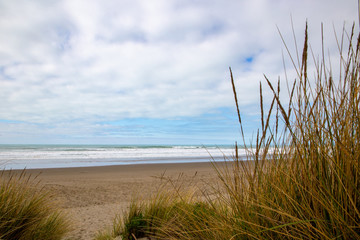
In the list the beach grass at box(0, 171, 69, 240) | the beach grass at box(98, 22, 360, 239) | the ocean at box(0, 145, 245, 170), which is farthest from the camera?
the ocean at box(0, 145, 245, 170)

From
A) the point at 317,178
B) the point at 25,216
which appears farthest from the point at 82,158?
the point at 317,178

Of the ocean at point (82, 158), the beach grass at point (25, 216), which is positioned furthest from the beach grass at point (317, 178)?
the ocean at point (82, 158)

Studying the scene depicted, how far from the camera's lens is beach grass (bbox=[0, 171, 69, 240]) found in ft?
8.55

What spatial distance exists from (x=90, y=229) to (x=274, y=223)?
3553 mm

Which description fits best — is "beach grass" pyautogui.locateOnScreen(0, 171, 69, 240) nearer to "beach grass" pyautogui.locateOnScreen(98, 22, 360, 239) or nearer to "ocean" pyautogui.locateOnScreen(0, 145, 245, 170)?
"beach grass" pyautogui.locateOnScreen(98, 22, 360, 239)

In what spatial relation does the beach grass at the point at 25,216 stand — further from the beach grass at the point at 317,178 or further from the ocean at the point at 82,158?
the ocean at the point at 82,158

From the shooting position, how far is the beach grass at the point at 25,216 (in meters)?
2.61

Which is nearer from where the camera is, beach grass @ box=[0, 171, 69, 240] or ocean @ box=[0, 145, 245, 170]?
beach grass @ box=[0, 171, 69, 240]

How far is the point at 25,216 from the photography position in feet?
9.12

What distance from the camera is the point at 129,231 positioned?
3.21 meters

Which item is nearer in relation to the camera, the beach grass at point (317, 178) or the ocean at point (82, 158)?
the beach grass at point (317, 178)

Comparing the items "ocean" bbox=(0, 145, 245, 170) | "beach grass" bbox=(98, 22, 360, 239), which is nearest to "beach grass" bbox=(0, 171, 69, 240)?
"beach grass" bbox=(98, 22, 360, 239)

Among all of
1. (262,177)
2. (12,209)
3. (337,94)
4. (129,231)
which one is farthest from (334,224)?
(12,209)

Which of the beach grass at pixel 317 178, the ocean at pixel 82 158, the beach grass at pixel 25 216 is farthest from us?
the ocean at pixel 82 158
